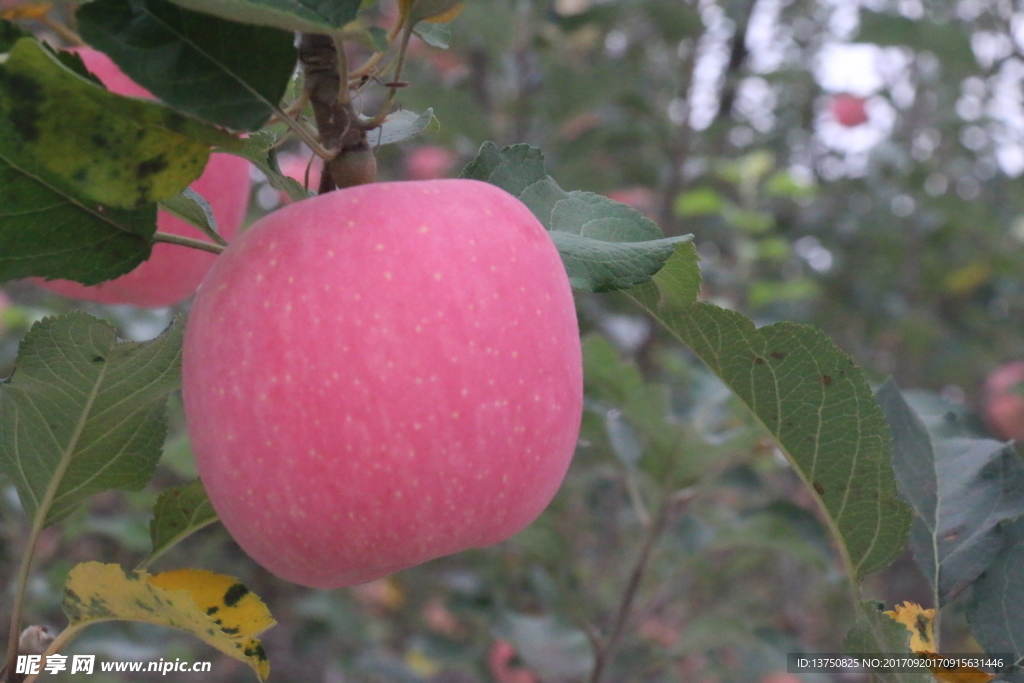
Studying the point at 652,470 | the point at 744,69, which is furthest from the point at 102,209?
the point at 744,69

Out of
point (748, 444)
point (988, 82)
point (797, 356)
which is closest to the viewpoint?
point (797, 356)

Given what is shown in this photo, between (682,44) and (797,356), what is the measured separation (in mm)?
1879

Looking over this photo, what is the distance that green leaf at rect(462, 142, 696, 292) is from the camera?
0.57m

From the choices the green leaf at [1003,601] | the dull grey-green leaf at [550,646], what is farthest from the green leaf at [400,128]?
the dull grey-green leaf at [550,646]

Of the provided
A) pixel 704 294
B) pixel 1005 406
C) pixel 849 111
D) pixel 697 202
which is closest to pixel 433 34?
pixel 697 202

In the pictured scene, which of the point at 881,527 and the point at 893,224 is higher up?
the point at 881,527

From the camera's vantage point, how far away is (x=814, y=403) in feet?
2.25

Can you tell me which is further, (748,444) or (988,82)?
(988,82)

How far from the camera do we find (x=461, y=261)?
1.65 feet

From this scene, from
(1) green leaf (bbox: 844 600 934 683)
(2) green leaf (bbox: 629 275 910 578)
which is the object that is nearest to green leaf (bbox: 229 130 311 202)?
(2) green leaf (bbox: 629 275 910 578)

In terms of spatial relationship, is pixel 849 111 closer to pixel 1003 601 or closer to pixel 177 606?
pixel 1003 601

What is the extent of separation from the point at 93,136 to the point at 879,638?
1.85 ft

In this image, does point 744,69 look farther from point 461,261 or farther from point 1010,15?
point 461,261

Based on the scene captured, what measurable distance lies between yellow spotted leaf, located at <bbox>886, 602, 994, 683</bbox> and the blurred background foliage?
0.47 meters
